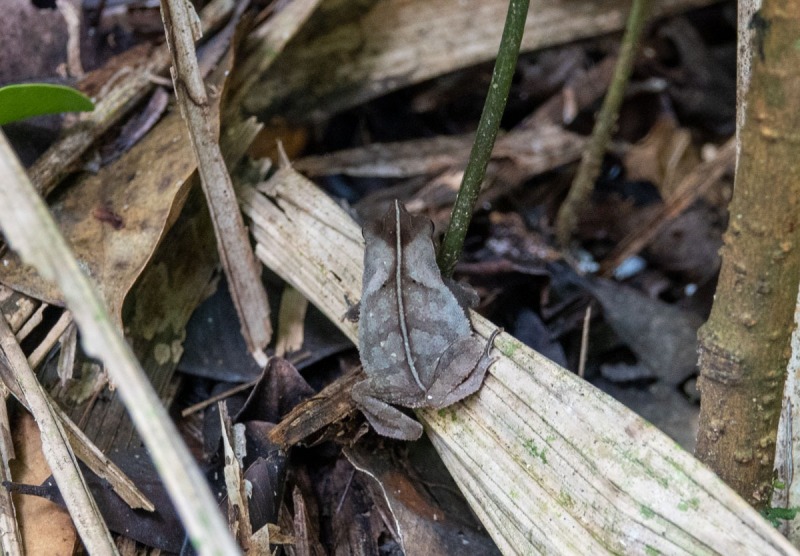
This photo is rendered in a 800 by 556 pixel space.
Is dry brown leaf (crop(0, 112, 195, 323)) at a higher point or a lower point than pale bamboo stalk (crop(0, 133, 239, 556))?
lower

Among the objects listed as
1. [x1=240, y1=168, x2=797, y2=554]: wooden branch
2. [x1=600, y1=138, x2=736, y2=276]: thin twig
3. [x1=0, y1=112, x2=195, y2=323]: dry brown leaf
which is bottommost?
[x1=600, y1=138, x2=736, y2=276]: thin twig

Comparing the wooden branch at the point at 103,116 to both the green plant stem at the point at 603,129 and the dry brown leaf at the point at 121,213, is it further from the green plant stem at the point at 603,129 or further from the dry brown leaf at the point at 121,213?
the green plant stem at the point at 603,129

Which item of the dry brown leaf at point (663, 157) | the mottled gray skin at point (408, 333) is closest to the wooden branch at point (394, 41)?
the dry brown leaf at point (663, 157)

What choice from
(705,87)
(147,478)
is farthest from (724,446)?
(705,87)

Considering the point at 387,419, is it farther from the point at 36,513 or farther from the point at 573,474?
the point at 36,513

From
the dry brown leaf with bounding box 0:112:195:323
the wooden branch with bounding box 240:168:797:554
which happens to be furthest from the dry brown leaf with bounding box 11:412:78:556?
the wooden branch with bounding box 240:168:797:554

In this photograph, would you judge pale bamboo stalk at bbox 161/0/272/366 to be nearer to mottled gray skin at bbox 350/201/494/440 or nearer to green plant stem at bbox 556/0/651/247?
mottled gray skin at bbox 350/201/494/440
